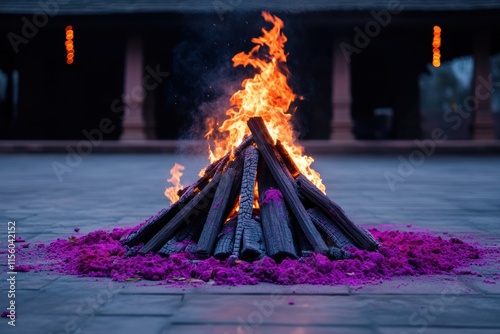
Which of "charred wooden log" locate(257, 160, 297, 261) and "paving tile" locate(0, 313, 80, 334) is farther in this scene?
"charred wooden log" locate(257, 160, 297, 261)

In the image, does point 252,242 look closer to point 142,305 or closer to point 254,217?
point 254,217

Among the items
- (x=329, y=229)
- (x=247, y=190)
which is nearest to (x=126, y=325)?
(x=247, y=190)

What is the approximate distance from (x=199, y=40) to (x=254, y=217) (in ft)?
32.4

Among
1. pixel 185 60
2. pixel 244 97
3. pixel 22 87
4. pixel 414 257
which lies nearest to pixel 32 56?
pixel 22 87

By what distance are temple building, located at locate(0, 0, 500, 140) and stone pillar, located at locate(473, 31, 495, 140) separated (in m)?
0.03

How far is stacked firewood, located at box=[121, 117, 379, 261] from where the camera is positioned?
4.37 meters

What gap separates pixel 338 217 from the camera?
4.54m

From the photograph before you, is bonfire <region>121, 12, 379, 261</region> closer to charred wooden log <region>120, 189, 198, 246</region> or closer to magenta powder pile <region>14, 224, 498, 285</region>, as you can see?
charred wooden log <region>120, 189, 198, 246</region>

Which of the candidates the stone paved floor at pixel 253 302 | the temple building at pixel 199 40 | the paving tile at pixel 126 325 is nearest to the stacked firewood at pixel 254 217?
the stone paved floor at pixel 253 302

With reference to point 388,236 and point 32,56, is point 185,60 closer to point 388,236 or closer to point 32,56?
point 388,236

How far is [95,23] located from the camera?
713 inches

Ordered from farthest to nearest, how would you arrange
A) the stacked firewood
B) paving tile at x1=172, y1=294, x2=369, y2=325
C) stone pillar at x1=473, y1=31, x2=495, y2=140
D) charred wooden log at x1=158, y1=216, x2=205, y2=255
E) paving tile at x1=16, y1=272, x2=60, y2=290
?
stone pillar at x1=473, y1=31, x2=495, y2=140 < charred wooden log at x1=158, y1=216, x2=205, y2=255 < the stacked firewood < paving tile at x1=16, y1=272, x2=60, y2=290 < paving tile at x1=172, y1=294, x2=369, y2=325

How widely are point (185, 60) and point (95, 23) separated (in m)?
12.2

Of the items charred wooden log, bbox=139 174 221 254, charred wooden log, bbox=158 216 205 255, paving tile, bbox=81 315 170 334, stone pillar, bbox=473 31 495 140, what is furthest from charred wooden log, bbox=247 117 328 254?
stone pillar, bbox=473 31 495 140
